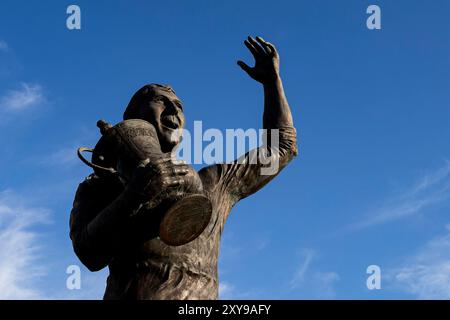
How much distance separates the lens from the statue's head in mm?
7465

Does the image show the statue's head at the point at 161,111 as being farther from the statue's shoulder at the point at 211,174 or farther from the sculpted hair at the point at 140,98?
the statue's shoulder at the point at 211,174

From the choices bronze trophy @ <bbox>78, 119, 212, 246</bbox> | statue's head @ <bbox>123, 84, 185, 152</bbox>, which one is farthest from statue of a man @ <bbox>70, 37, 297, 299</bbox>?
bronze trophy @ <bbox>78, 119, 212, 246</bbox>

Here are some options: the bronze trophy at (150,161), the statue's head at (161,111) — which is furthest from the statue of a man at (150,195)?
the bronze trophy at (150,161)

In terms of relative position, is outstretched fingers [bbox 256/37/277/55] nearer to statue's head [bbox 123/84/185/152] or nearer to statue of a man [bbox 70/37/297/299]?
statue of a man [bbox 70/37/297/299]

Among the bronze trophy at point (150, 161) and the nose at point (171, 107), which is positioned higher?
the nose at point (171, 107)

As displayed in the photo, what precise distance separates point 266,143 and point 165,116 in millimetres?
910

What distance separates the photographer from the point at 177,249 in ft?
22.8

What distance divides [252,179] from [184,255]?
1019 millimetres

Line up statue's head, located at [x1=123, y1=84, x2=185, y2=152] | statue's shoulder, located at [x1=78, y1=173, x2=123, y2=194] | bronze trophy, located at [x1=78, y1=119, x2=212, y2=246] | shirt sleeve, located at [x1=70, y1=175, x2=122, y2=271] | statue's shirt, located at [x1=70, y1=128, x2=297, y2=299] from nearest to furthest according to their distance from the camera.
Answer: bronze trophy, located at [x1=78, y1=119, x2=212, y2=246], statue's shirt, located at [x1=70, y1=128, x2=297, y2=299], shirt sleeve, located at [x1=70, y1=175, x2=122, y2=271], statue's shoulder, located at [x1=78, y1=173, x2=123, y2=194], statue's head, located at [x1=123, y1=84, x2=185, y2=152]

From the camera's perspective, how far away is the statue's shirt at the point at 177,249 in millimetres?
6805
